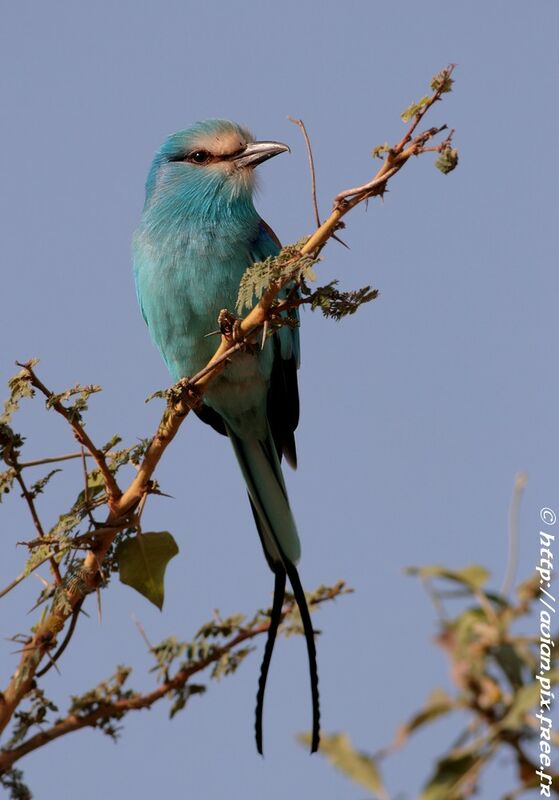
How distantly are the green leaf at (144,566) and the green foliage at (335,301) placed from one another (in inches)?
29.6

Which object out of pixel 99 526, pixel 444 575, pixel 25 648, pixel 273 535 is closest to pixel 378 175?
pixel 99 526

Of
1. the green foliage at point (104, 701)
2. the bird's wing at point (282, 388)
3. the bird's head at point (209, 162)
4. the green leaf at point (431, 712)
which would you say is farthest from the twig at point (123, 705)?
the bird's head at point (209, 162)

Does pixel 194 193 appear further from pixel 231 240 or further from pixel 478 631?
pixel 478 631

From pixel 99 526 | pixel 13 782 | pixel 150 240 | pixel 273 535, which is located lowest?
pixel 13 782

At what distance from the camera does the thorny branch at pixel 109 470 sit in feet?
7.68

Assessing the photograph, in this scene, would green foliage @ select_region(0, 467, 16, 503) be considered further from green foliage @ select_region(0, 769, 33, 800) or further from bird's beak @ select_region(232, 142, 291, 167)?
bird's beak @ select_region(232, 142, 291, 167)

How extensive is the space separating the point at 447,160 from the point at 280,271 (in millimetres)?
509

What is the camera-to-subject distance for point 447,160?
2.28 m

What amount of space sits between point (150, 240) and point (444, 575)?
410 cm

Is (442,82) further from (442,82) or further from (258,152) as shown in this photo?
(258,152)

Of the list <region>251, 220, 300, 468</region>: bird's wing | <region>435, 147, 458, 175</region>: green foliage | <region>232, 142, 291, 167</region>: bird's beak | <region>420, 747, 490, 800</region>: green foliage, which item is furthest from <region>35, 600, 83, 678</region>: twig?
<region>232, 142, 291, 167</region>: bird's beak

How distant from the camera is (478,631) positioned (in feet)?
3.35

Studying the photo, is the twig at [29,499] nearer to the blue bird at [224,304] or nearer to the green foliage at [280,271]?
the green foliage at [280,271]

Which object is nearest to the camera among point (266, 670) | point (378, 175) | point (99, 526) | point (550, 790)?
point (550, 790)
